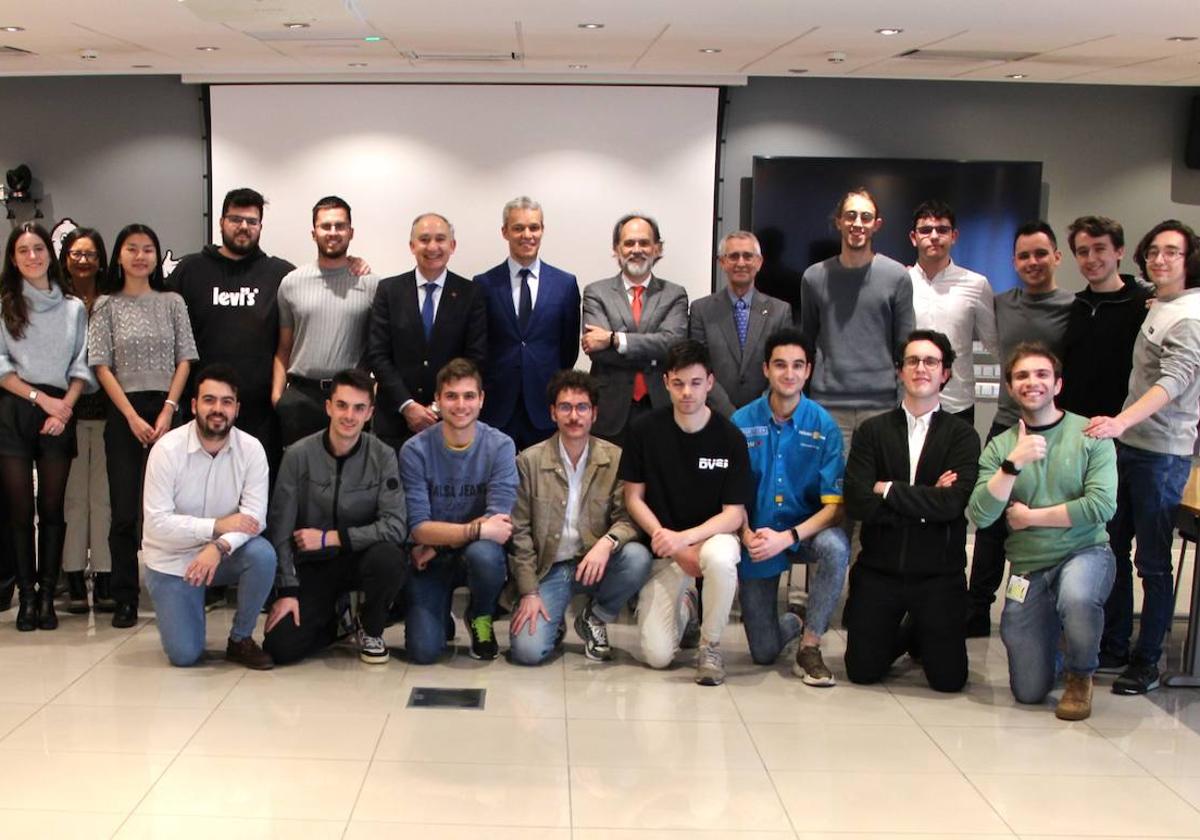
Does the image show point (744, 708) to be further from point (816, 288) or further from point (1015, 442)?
point (816, 288)

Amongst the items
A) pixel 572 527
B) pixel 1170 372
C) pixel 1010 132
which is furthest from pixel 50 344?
pixel 1010 132

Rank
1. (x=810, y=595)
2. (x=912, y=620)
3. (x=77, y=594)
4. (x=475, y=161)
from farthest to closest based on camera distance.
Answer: (x=475, y=161)
(x=77, y=594)
(x=810, y=595)
(x=912, y=620)

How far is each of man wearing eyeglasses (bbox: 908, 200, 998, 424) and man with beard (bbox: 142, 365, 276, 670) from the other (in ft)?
9.04

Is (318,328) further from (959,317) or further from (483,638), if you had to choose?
(959,317)

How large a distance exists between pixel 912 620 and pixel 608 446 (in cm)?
128

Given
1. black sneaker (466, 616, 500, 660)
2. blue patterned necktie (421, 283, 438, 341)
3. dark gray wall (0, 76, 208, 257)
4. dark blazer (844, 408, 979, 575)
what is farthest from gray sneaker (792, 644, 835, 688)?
dark gray wall (0, 76, 208, 257)

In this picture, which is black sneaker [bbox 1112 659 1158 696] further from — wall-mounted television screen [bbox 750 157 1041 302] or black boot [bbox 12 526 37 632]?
black boot [bbox 12 526 37 632]

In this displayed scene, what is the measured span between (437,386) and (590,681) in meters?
1.32

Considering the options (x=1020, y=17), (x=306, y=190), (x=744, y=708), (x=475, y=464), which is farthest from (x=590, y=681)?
(x=306, y=190)

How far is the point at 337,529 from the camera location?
14.3ft

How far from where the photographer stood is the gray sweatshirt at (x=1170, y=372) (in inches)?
161

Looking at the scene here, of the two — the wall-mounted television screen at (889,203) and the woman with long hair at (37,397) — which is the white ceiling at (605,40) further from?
the woman with long hair at (37,397)

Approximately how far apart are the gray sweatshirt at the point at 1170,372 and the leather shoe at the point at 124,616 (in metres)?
3.82

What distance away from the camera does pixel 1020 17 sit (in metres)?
5.61
